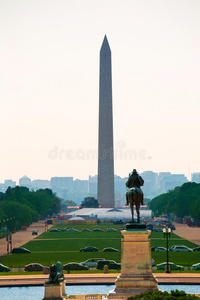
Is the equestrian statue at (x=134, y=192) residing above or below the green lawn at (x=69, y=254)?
above

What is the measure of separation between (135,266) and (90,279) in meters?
13.3

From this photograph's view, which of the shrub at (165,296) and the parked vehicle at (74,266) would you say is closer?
the shrub at (165,296)

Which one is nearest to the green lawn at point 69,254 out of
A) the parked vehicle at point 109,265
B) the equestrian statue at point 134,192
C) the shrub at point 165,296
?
the parked vehicle at point 109,265

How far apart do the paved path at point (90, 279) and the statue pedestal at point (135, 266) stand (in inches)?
432

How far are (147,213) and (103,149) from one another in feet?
61.7

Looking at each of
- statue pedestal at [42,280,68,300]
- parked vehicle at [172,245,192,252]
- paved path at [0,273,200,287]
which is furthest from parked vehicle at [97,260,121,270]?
statue pedestal at [42,280,68,300]

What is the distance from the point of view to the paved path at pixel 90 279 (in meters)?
43.6

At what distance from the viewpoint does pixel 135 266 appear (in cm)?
3244

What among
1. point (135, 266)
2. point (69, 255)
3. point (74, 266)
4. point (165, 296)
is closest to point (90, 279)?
point (74, 266)

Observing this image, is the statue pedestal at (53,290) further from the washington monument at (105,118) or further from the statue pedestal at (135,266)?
the washington monument at (105,118)

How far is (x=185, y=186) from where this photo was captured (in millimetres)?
158375

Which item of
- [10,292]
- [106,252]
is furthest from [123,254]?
[106,252]

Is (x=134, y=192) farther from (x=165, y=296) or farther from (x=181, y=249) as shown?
(x=181, y=249)

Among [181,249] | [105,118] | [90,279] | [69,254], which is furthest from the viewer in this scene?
[105,118]
